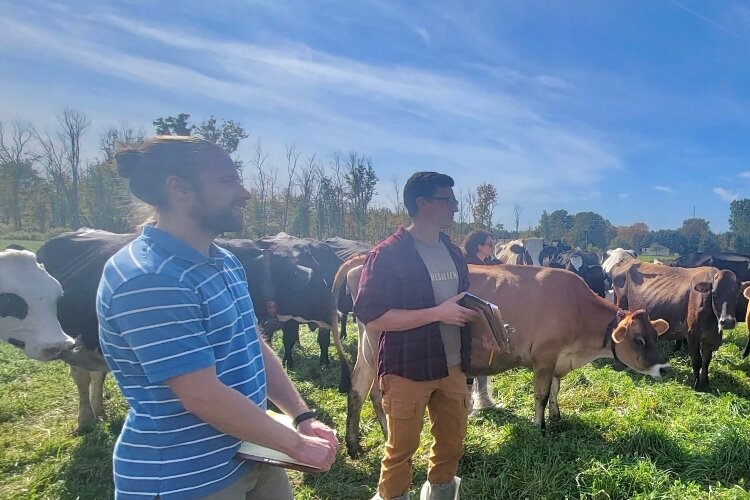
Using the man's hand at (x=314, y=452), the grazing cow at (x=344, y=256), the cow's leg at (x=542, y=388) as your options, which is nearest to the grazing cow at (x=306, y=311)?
the grazing cow at (x=344, y=256)

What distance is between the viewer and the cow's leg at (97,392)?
5.34 m

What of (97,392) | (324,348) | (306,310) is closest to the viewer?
(97,392)

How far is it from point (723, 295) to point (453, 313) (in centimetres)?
641

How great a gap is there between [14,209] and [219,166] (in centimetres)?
5045

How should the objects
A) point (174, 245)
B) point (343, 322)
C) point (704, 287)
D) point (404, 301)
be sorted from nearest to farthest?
1. point (174, 245)
2. point (404, 301)
3. point (704, 287)
4. point (343, 322)

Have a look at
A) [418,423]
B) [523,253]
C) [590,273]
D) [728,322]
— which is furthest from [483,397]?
[523,253]

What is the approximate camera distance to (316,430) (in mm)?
1776

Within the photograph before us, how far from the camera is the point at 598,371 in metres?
6.96

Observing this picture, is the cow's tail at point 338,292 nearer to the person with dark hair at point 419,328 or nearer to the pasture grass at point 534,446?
the pasture grass at point 534,446

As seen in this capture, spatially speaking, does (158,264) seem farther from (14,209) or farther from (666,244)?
(666,244)

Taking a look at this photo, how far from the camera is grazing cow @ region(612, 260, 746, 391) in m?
6.77

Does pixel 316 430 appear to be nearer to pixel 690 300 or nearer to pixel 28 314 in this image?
pixel 28 314

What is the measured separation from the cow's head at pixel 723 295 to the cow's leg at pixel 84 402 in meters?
8.33

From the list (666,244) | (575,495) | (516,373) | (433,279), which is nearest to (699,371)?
(516,373)
